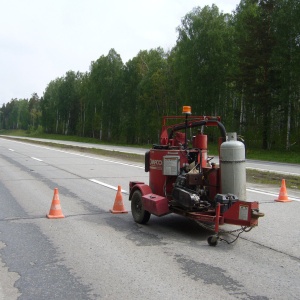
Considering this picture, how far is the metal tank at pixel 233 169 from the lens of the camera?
641 centimetres

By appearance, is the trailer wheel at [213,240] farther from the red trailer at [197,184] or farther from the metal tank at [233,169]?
the metal tank at [233,169]

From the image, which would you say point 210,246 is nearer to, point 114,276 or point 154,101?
point 114,276

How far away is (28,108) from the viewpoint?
149 m

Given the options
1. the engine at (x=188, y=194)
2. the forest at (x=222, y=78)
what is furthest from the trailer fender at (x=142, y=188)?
the forest at (x=222, y=78)

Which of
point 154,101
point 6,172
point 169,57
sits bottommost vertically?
point 6,172

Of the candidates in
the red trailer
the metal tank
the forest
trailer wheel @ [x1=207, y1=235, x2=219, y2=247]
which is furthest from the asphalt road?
the forest

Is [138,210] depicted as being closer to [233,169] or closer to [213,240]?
[213,240]

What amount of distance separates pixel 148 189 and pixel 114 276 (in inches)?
119

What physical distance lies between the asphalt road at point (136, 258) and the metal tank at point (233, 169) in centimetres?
84

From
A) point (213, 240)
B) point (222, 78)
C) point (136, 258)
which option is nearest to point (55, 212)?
point (136, 258)

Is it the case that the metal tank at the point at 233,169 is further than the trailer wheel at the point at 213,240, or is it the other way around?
the metal tank at the point at 233,169

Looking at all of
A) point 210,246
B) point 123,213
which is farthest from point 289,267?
point 123,213

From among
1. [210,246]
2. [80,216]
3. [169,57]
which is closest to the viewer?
[210,246]

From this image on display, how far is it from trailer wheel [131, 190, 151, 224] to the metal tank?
1.71 m
